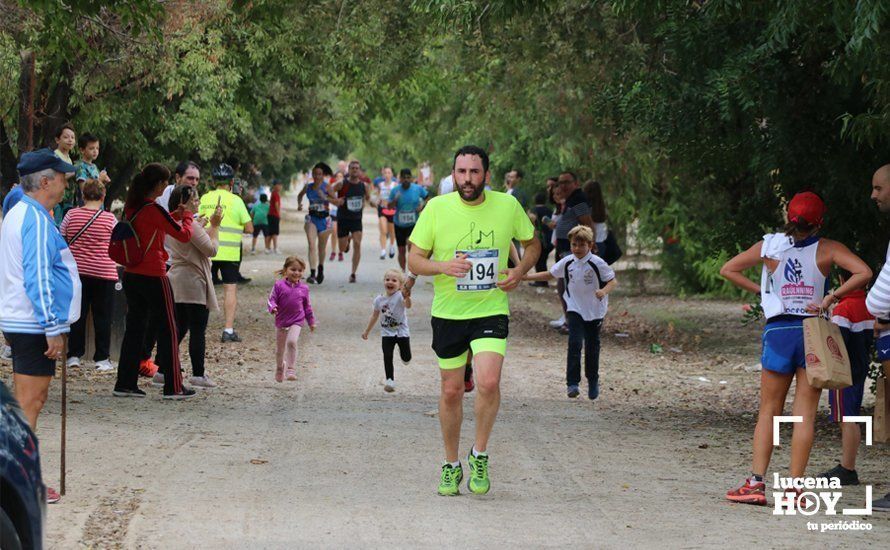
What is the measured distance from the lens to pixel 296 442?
10633 millimetres

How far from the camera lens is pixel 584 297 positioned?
44.4 ft

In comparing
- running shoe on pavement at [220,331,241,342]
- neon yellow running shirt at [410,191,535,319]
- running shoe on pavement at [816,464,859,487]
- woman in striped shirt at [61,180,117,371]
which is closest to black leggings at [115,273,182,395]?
woman in striped shirt at [61,180,117,371]

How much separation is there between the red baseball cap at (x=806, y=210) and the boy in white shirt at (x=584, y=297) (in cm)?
478

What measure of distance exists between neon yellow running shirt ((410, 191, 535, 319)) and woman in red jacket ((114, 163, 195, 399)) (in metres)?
4.38

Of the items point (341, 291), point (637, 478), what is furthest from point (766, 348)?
point (341, 291)

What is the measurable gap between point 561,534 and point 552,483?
5.44 ft

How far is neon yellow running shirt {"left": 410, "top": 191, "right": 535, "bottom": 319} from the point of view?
8734mm

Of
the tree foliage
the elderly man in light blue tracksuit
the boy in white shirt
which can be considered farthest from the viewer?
the boy in white shirt

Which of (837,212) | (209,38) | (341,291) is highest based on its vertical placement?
(209,38)

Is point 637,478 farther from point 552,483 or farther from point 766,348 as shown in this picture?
point 766,348

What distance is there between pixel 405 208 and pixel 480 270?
1647 cm

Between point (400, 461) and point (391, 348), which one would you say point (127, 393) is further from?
point (400, 461)

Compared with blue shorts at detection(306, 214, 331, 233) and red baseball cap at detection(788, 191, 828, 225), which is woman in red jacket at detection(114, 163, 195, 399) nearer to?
red baseball cap at detection(788, 191, 828, 225)

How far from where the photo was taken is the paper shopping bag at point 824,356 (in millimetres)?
8211
